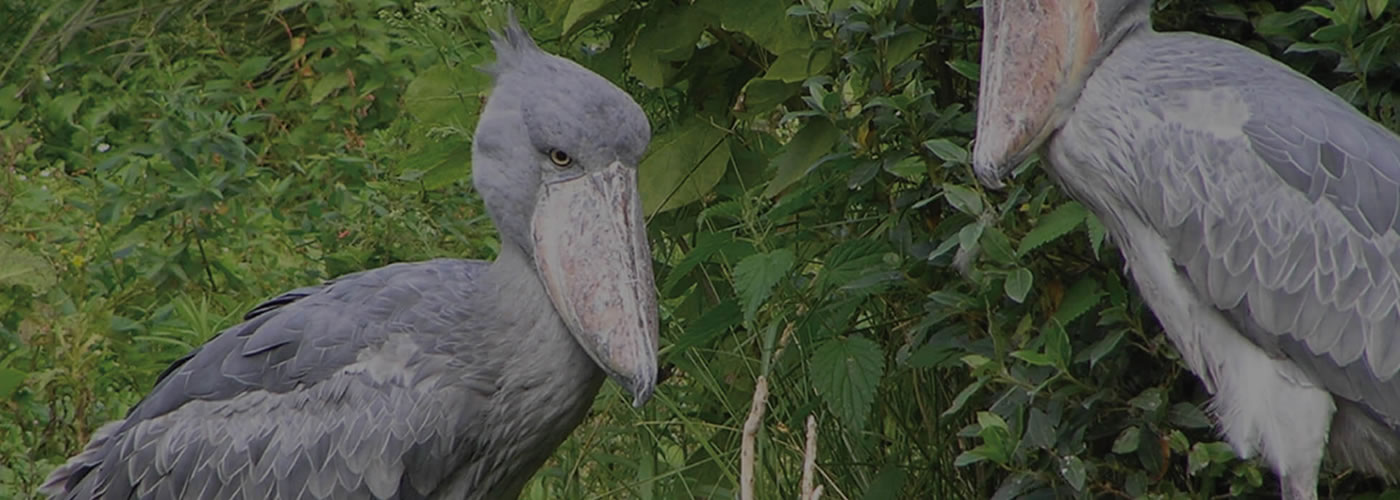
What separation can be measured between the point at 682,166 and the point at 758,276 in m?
0.56

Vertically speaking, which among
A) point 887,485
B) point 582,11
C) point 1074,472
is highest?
point 582,11

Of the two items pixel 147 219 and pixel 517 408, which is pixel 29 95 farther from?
pixel 517 408

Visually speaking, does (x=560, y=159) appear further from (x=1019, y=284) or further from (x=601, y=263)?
(x=1019, y=284)

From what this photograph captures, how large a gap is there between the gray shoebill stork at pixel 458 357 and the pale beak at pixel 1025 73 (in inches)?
21.4

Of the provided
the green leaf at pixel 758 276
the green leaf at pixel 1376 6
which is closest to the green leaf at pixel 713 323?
the green leaf at pixel 758 276

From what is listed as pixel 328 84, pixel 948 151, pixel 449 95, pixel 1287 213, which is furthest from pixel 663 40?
pixel 328 84

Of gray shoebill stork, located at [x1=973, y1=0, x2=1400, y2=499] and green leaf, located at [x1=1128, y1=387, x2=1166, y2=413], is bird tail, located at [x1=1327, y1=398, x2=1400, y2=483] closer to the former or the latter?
gray shoebill stork, located at [x1=973, y1=0, x2=1400, y2=499]

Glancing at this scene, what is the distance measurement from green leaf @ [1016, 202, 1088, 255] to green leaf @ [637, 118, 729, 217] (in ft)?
2.80

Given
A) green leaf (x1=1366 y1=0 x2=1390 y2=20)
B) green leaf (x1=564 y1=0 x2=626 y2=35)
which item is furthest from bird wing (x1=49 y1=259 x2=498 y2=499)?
green leaf (x1=1366 y1=0 x2=1390 y2=20)

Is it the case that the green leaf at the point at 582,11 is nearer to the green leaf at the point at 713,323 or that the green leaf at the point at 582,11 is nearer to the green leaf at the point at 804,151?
the green leaf at the point at 804,151

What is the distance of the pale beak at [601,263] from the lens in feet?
10.7

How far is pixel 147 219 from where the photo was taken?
517 centimetres

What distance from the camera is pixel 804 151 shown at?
398 centimetres

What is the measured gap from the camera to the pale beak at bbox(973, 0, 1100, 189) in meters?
3.28
